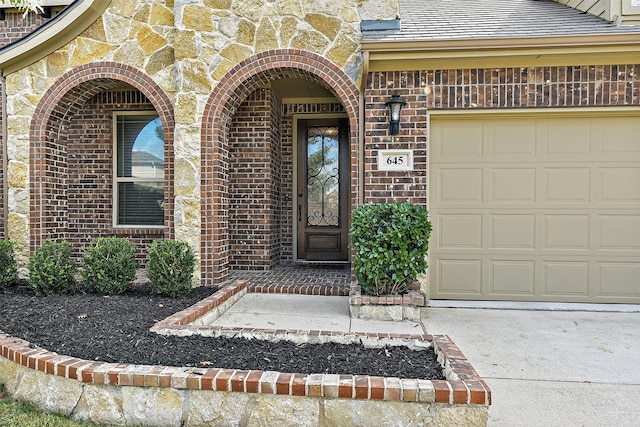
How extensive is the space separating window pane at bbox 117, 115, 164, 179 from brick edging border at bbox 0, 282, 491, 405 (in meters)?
4.34

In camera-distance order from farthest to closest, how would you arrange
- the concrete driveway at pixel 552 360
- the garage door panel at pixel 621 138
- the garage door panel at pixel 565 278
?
the garage door panel at pixel 565 278 < the garage door panel at pixel 621 138 < the concrete driveway at pixel 552 360

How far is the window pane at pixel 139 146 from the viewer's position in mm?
6461

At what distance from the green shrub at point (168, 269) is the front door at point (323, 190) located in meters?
2.71

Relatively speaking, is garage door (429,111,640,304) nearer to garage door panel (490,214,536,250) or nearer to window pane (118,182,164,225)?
garage door panel (490,214,536,250)

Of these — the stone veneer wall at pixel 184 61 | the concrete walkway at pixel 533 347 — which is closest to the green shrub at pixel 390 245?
the concrete walkway at pixel 533 347

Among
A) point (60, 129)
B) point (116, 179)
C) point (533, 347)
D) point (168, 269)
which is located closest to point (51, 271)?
point (168, 269)

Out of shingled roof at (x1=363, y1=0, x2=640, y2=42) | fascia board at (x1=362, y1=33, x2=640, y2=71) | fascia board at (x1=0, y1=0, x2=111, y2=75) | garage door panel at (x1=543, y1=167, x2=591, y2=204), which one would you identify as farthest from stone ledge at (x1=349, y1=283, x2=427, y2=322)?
fascia board at (x1=0, y1=0, x2=111, y2=75)

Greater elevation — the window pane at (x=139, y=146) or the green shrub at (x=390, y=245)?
the window pane at (x=139, y=146)

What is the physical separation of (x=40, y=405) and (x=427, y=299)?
3.75 meters

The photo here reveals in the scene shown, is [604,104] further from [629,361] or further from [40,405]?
[40,405]

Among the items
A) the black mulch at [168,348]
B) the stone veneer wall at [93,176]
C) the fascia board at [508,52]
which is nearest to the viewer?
the black mulch at [168,348]

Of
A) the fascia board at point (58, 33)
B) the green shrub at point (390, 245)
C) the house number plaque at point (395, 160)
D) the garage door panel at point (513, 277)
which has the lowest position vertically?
the garage door panel at point (513, 277)

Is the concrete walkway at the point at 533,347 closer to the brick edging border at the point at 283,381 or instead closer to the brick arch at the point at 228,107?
the brick edging border at the point at 283,381

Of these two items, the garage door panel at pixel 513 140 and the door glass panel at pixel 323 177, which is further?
the door glass panel at pixel 323 177
